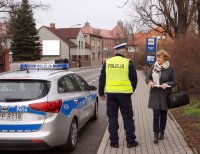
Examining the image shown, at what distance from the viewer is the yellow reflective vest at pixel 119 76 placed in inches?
259

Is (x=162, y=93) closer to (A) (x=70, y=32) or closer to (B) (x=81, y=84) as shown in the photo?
(B) (x=81, y=84)

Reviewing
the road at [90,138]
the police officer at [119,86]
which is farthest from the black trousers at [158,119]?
the road at [90,138]

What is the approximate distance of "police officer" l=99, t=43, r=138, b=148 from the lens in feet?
21.6

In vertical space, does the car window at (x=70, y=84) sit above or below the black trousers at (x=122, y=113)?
above

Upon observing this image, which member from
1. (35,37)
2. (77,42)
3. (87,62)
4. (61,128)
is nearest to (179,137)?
(61,128)

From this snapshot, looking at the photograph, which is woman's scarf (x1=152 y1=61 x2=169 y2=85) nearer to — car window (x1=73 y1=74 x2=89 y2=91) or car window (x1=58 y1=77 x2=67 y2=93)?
car window (x1=58 y1=77 x2=67 y2=93)

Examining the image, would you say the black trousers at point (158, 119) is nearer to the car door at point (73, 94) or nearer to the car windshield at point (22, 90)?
the car door at point (73, 94)

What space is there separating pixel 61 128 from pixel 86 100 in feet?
6.71

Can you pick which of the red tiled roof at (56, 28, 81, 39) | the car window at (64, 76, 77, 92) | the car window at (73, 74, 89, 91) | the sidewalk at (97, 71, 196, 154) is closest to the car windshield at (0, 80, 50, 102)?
the car window at (64, 76, 77, 92)

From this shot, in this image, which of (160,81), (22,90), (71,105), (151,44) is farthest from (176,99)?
(151,44)

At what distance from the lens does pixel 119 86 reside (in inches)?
260

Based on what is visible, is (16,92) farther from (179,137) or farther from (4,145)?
(179,137)

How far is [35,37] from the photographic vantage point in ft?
156

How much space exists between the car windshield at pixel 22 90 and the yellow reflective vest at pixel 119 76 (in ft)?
3.67
